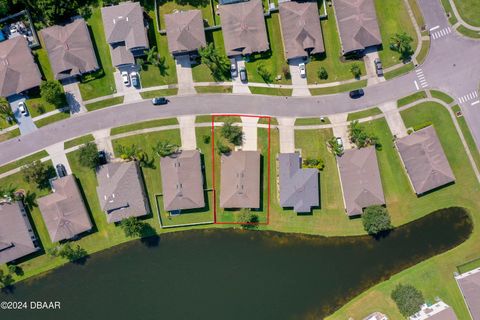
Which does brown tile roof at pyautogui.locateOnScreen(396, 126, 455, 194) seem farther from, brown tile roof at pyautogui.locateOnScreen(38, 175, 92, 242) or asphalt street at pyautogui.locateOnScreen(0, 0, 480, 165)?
brown tile roof at pyautogui.locateOnScreen(38, 175, 92, 242)

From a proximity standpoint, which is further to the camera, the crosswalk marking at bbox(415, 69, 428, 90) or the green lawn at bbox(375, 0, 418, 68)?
the crosswalk marking at bbox(415, 69, 428, 90)

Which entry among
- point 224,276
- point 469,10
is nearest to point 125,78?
point 224,276

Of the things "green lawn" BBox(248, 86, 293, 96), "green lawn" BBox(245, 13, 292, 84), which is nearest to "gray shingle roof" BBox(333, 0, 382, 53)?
"green lawn" BBox(245, 13, 292, 84)

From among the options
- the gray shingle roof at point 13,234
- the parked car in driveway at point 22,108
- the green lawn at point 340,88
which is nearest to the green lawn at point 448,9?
the green lawn at point 340,88

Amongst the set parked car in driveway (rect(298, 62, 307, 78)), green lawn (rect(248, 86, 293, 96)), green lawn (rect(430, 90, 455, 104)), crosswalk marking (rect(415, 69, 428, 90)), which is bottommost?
green lawn (rect(430, 90, 455, 104))

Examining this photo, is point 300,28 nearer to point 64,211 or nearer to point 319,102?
point 319,102

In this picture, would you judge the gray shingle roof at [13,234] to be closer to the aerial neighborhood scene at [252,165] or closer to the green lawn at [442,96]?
the aerial neighborhood scene at [252,165]

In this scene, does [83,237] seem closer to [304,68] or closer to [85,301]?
[85,301]
